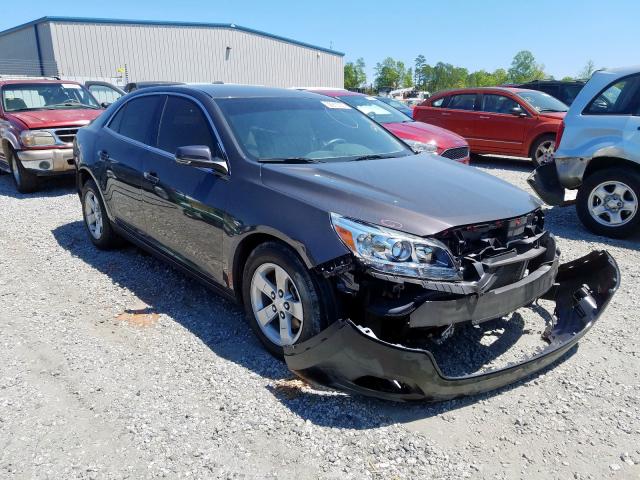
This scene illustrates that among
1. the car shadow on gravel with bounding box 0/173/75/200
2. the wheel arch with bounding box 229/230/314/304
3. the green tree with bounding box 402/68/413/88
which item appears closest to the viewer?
the wheel arch with bounding box 229/230/314/304

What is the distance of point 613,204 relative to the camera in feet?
19.3

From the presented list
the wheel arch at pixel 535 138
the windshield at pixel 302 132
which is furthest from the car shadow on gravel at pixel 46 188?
the wheel arch at pixel 535 138

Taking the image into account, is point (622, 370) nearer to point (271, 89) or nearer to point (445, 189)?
point (445, 189)

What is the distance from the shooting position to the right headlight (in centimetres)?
802

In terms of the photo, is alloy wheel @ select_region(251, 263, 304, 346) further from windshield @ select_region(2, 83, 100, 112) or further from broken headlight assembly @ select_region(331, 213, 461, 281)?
windshield @ select_region(2, 83, 100, 112)

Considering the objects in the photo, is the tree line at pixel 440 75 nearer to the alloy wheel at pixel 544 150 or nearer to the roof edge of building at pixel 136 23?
the roof edge of building at pixel 136 23

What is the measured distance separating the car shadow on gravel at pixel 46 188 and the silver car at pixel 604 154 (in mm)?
7545

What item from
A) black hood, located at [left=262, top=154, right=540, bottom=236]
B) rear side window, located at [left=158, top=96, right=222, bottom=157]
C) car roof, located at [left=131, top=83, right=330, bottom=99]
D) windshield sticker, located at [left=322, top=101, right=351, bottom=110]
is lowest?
black hood, located at [left=262, top=154, right=540, bottom=236]

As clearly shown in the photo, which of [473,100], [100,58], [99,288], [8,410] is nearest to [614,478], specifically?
[8,410]

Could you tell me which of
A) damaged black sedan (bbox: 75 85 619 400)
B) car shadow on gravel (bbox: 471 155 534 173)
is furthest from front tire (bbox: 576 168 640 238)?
car shadow on gravel (bbox: 471 155 534 173)

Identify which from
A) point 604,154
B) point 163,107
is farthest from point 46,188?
point 604,154

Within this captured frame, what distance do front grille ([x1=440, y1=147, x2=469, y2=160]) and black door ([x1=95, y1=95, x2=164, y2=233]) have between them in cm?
472

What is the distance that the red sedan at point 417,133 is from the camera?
7.84m

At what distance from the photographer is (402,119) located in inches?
368
